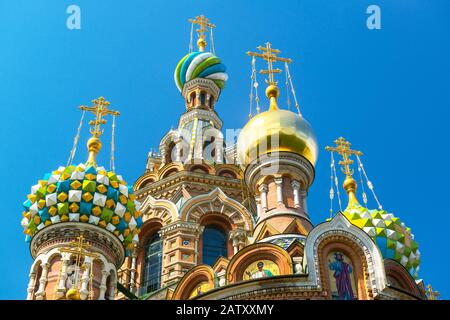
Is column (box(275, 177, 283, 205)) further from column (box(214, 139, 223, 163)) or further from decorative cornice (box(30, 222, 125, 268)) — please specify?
column (box(214, 139, 223, 163))

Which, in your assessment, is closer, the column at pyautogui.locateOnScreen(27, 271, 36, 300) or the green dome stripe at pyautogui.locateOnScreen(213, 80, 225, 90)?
the column at pyautogui.locateOnScreen(27, 271, 36, 300)

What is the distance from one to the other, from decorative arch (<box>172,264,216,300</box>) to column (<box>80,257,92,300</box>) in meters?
1.47

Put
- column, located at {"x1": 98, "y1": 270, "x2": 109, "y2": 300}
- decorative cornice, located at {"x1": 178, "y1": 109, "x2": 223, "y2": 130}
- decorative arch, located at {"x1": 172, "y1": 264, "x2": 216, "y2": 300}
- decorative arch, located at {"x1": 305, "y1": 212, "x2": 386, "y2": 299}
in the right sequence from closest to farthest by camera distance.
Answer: decorative arch, located at {"x1": 305, "y1": 212, "x2": 386, "y2": 299} < decorative arch, located at {"x1": 172, "y1": 264, "x2": 216, "y2": 300} < column, located at {"x1": 98, "y1": 270, "x2": 109, "y2": 300} < decorative cornice, located at {"x1": 178, "y1": 109, "x2": 223, "y2": 130}

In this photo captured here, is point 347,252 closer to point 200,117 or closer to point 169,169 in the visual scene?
point 169,169

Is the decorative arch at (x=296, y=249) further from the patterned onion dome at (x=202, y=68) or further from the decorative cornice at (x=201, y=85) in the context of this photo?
the patterned onion dome at (x=202, y=68)

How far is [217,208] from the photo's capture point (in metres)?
18.0

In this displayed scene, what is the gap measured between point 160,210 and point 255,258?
20.6 feet

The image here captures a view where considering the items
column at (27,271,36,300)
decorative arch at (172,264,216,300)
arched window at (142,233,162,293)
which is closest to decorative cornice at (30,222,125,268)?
column at (27,271,36,300)

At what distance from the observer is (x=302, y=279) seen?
36.6 feet

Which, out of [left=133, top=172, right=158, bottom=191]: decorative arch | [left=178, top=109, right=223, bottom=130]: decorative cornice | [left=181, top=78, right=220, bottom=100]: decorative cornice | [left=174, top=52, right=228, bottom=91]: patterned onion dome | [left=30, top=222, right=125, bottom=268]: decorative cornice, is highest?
[left=174, top=52, right=228, bottom=91]: patterned onion dome

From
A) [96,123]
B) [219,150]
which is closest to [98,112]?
[96,123]

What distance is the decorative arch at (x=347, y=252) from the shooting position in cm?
1134

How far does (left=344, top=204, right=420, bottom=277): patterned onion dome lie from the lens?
1554cm
